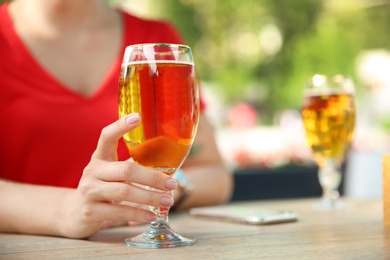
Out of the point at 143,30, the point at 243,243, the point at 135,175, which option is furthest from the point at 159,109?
the point at 143,30

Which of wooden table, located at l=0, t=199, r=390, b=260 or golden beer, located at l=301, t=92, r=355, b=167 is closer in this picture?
wooden table, located at l=0, t=199, r=390, b=260

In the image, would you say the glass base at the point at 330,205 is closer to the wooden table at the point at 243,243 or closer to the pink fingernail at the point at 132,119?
the wooden table at the point at 243,243

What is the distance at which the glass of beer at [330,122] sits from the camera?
1.58 meters

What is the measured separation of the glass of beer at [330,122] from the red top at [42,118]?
53 cm

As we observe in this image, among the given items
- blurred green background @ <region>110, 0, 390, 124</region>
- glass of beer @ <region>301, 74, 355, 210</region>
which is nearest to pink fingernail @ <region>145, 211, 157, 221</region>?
glass of beer @ <region>301, 74, 355, 210</region>

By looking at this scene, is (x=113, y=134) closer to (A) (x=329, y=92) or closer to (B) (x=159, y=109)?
(B) (x=159, y=109)

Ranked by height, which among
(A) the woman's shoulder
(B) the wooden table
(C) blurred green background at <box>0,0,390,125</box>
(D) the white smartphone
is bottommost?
(B) the wooden table

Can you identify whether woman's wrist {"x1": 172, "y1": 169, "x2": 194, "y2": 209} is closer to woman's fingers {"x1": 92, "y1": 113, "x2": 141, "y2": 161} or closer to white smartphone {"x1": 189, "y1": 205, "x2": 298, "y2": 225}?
white smartphone {"x1": 189, "y1": 205, "x2": 298, "y2": 225}

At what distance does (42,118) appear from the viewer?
1761 millimetres

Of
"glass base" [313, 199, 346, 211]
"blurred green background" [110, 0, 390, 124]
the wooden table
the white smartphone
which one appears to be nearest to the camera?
the wooden table

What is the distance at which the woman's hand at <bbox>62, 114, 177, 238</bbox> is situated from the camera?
99 centimetres

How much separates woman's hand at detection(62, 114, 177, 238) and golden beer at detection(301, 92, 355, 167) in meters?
0.66

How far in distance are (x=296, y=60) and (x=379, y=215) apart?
1849cm

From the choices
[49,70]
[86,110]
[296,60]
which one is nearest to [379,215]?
[86,110]
